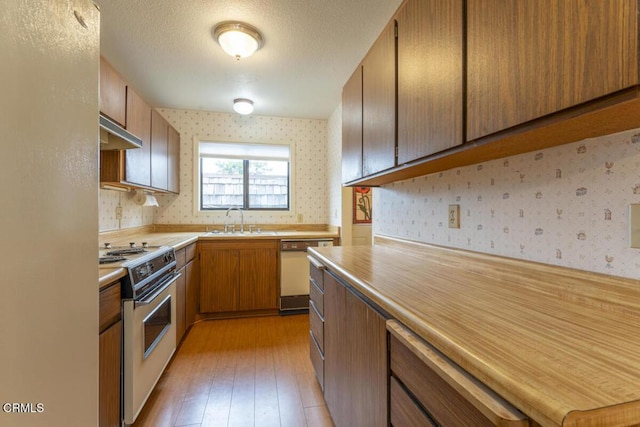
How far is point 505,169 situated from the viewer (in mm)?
1152

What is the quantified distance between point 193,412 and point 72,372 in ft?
3.70

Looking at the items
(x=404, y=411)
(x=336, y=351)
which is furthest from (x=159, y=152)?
(x=404, y=411)

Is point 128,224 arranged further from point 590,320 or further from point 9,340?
point 590,320

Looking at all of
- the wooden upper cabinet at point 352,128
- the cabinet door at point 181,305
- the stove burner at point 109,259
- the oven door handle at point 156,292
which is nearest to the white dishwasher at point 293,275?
the cabinet door at point 181,305

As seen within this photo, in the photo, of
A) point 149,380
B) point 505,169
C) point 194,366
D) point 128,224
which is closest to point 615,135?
point 505,169

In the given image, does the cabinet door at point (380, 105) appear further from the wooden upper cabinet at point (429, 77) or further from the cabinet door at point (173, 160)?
the cabinet door at point (173, 160)

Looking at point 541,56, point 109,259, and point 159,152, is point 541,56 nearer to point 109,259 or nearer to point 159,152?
point 109,259

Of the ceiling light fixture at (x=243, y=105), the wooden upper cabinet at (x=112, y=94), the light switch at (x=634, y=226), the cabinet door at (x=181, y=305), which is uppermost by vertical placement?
the ceiling light fixture at (x=243, y=105)

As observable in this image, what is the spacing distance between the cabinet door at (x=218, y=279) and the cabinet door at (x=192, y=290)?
0.18ft

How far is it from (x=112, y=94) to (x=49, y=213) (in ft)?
5.00

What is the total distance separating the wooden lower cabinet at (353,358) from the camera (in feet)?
2.92

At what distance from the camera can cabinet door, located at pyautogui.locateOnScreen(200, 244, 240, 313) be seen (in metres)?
2.99

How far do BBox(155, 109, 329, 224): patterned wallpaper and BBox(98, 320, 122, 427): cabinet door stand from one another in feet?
8.03

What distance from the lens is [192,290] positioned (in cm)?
282
